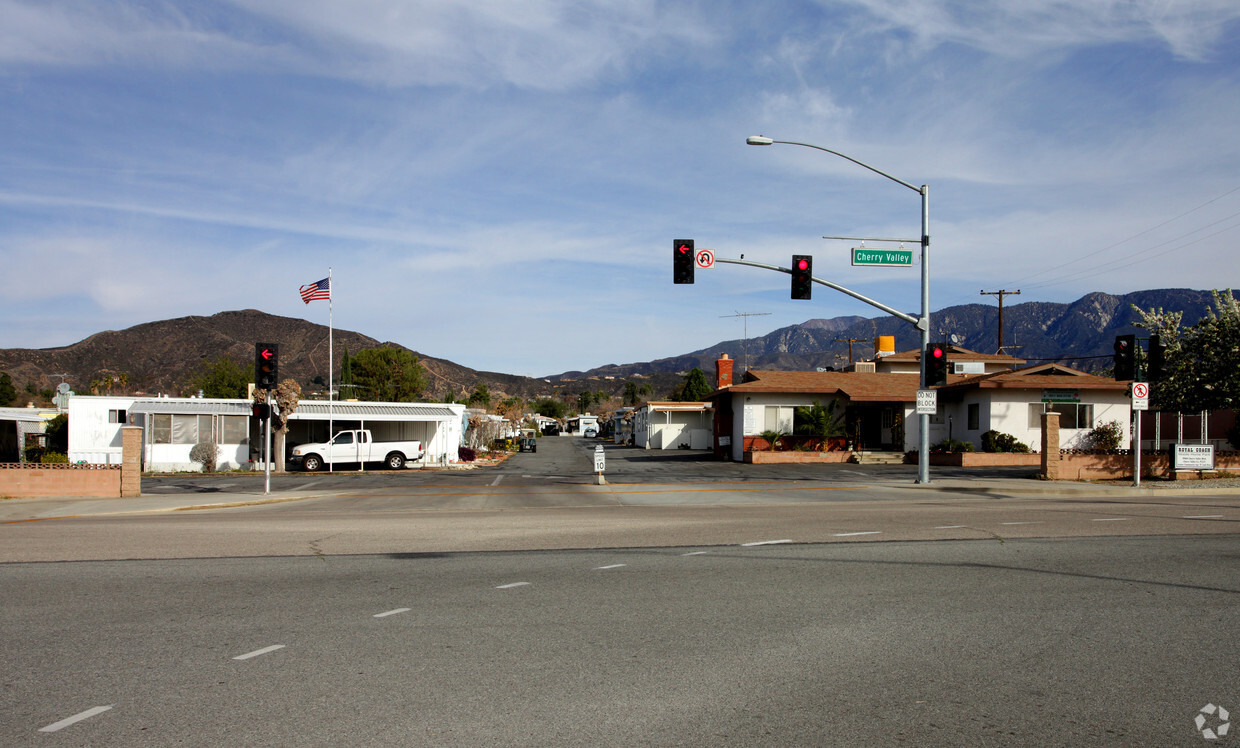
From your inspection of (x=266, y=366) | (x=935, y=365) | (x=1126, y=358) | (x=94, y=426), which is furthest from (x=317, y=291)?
(x=1126, y=358)

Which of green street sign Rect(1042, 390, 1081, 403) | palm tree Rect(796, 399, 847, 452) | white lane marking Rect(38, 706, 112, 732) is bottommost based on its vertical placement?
white lane marking Rect(38, 706, 112, 732)

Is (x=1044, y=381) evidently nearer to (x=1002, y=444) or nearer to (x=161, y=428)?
(x=1002, y=444)

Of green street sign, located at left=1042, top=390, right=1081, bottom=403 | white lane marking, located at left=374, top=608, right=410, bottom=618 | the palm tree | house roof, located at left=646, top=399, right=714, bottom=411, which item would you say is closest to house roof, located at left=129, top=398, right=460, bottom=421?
the palm tree

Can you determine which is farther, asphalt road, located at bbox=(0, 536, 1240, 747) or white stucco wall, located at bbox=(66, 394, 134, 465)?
white stucco wall, located at bbox=(66, 394, 134, 465)

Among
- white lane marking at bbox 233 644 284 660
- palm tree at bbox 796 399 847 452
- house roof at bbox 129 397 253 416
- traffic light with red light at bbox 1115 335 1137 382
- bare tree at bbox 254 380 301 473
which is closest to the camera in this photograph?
white lane marking at bbox 233 644 284 660

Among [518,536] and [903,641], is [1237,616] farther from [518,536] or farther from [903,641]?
[518,536]

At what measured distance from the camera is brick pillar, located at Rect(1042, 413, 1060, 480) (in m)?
27.0

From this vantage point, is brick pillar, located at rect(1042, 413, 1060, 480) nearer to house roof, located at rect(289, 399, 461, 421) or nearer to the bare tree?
house roof, located at rect(289, 399, 461, 421)

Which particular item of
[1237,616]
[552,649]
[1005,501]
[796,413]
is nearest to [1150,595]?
[1237,616]

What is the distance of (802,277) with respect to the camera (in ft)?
75.8

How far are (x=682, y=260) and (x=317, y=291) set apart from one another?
87.6 ft

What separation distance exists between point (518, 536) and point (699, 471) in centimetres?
2173

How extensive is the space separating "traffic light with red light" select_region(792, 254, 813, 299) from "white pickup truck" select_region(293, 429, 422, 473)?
22771mm

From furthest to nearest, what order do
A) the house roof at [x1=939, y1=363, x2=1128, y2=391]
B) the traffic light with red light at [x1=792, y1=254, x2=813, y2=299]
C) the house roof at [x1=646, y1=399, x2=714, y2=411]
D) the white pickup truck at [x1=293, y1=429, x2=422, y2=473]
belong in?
1. the house roof at [x1=646, y1=399, x2=714, y2=411]
2. the white pickup truck at [x1=293, y1=429, x2=422, y2=473]
3. the house roof at [x1=939, y1=363, x2=1128, y2=391]
4. the traffic light with red light at [x1=792, y1=254, x2=813, y2=299]
